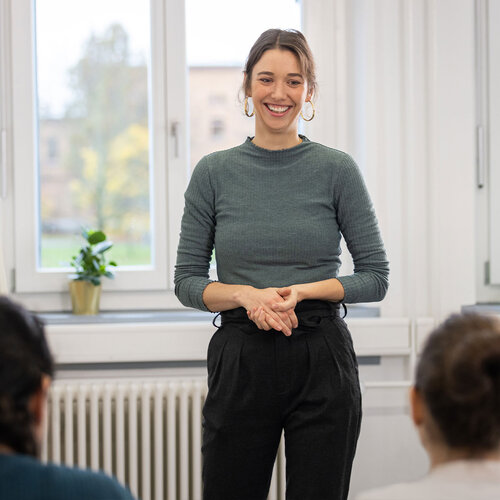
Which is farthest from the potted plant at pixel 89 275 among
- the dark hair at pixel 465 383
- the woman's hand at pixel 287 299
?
the dark hair at pixel 465 383

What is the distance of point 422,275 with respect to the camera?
2.45 meters

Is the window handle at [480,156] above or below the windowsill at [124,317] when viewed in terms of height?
above

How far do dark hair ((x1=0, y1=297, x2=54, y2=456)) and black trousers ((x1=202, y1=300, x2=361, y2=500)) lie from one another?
77 cm

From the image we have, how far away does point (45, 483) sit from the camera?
0.78m

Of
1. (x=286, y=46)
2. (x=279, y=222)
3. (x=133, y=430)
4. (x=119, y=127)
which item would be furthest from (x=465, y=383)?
(x=119, y=127)

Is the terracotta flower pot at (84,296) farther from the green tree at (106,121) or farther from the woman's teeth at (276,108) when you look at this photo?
the woman's teeth at (276,108)

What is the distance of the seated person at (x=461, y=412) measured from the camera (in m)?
0.81

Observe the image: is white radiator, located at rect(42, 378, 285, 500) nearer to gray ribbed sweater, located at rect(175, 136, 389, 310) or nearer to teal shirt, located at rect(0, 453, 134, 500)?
gray ribbed sweater, located at rect(175, 136, 389, 310)

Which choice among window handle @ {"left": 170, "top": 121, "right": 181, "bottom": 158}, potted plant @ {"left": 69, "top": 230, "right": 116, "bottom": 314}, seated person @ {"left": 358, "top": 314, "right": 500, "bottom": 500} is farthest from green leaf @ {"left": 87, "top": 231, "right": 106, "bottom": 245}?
seated person @ {"left": 358, "top": 314, "right": 500, "bottom": 500}

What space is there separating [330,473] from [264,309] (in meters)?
0.39

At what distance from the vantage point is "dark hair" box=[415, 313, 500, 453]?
810 mm

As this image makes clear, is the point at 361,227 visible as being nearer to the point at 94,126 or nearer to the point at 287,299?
the point at 287,299

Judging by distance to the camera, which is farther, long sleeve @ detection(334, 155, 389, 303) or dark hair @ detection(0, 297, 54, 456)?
long sleeve @ detection(334, 155, 389, 303)

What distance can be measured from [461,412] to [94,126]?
2.12 metres
